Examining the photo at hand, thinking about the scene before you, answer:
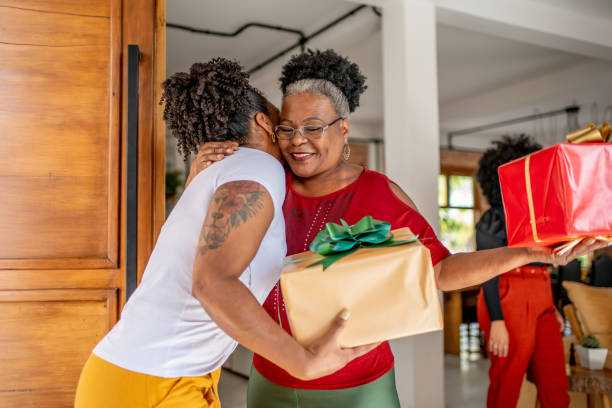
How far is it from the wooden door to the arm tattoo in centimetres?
109

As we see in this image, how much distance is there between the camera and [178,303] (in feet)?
3.25

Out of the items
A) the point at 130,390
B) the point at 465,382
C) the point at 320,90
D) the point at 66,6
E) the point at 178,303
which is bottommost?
the point at 465,382

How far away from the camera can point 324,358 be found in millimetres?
878

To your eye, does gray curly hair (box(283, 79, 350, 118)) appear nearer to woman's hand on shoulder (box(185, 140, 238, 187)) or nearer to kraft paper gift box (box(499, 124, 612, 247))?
woman's hand on shoulder (box(185, 140, 238, 187))

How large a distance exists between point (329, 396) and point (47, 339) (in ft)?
3.69

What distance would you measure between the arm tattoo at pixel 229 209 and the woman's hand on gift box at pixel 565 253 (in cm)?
66

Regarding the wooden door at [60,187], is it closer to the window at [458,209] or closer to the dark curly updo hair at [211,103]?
the dark curly updo hair at [211,103]

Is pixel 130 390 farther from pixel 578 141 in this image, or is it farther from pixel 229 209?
pixel 578 141

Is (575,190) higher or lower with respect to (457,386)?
higher

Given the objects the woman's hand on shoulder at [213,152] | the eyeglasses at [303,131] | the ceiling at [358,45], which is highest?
the ceiling at [358,45]

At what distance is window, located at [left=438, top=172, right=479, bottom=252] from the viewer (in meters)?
8.39

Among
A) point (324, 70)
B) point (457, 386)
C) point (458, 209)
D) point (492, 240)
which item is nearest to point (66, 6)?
point (324, 70)

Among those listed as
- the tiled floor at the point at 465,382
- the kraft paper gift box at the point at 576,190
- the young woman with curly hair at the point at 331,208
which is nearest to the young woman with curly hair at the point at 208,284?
the young woman with curly hair at the point at 331,208

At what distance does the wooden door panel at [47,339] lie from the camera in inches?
68.1
